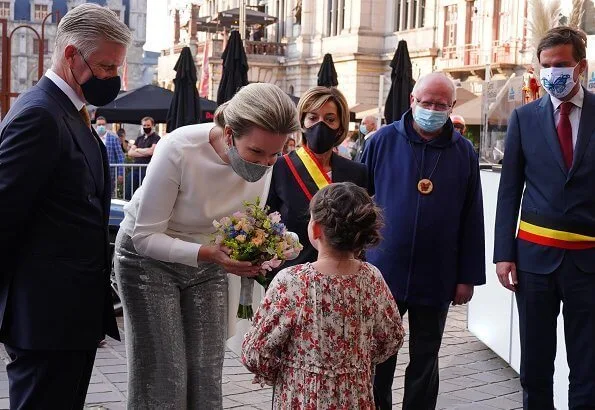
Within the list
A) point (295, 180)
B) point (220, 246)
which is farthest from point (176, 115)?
point (220, 246)

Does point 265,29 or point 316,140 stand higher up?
point 265,29

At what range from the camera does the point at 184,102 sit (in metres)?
19.4

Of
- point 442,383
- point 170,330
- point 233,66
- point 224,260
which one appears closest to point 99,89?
point 224,260

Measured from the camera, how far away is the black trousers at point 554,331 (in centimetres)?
489

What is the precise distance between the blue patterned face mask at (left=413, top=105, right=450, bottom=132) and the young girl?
1.44 meters

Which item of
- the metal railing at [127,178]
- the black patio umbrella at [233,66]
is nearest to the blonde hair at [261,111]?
the metal railing at [127,178]

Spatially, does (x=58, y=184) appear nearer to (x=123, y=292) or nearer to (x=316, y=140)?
(x=123, y=292)

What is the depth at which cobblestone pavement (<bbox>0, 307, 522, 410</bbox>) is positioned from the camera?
644cm

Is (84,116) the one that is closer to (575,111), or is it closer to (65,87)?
(65,87)

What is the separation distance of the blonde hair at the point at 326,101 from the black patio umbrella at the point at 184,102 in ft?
45.1

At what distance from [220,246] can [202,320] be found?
400 millimetres

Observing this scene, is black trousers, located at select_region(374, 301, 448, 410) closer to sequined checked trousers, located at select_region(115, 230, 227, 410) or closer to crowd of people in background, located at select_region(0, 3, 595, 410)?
crowd of people in background, located at select_region(0, 3, 595, 410)

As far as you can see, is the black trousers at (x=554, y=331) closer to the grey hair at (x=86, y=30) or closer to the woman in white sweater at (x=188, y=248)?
the woman in white sweater at (x=188, y=248)

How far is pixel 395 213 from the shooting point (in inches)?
211
